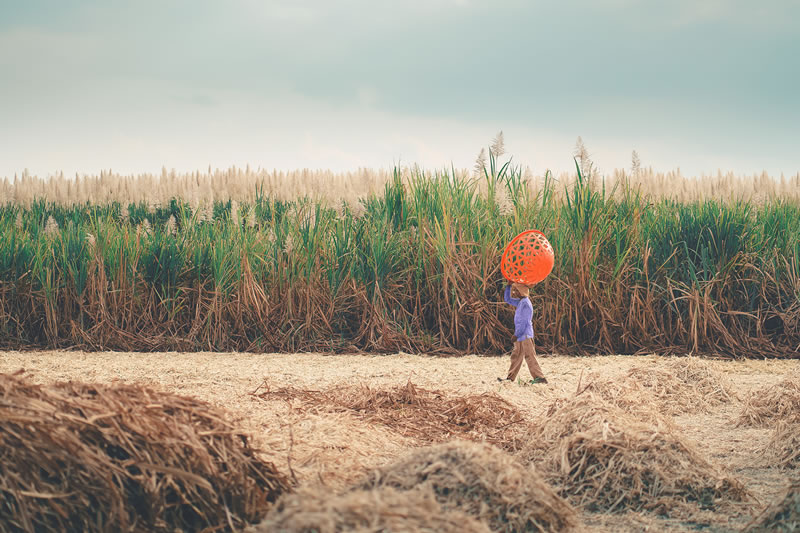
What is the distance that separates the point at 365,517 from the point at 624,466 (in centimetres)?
169

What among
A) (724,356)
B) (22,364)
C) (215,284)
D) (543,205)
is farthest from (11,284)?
(724,356)

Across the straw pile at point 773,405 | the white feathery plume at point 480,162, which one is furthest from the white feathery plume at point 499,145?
the straw pile at point 773,405

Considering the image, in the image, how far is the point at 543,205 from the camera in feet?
21.9

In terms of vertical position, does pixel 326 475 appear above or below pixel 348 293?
below

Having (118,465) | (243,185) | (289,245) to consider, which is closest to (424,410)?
(118,465)

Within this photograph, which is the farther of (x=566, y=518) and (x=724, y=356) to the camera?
(x=724, y=356)

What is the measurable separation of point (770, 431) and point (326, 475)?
260cm

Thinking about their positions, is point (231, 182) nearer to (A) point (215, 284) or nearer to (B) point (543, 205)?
(A) point (215, 284)

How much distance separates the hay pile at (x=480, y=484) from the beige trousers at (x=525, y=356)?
2542 millimetres

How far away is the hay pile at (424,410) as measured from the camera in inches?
150

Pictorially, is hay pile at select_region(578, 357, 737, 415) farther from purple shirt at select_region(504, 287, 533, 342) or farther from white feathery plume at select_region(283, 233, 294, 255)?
white feathery plume at select_region(283, 233, 294, 255)

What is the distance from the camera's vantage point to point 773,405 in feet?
13.7

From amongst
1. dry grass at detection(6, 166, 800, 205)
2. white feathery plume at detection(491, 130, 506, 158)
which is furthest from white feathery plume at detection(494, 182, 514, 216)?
dry grass at detection(6, 166, 800, 205)

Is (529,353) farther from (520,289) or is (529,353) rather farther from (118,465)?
(118,465)
